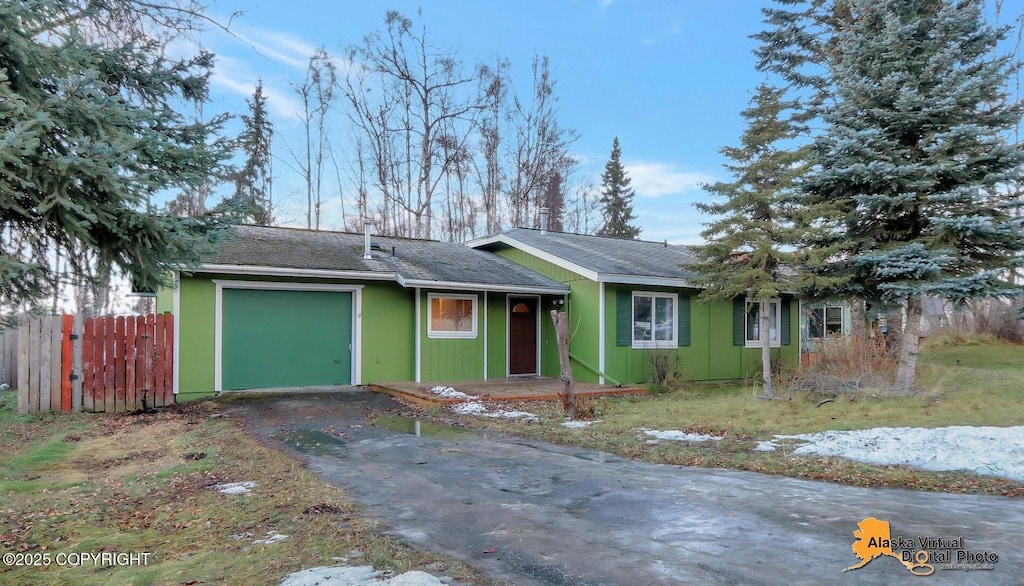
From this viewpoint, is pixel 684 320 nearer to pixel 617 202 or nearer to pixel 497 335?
pixel 497 335

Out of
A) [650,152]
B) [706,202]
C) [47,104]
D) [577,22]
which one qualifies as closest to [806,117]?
[650,152]

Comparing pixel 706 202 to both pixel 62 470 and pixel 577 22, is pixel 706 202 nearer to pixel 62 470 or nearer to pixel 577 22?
pixel 62 470

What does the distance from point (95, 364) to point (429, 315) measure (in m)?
6.00

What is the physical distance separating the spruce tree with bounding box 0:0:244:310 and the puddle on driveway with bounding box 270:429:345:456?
2.48 metres

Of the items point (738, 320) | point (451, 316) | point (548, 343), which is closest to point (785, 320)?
point (738, 320)

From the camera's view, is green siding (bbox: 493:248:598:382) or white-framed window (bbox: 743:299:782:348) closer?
green siding (bbox: 493:248:598:382)

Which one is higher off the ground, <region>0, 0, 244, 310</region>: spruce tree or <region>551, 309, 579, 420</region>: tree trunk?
<region>0, 0, 244, 310</region>: spruce tree

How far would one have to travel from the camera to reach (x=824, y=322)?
61.8 feet

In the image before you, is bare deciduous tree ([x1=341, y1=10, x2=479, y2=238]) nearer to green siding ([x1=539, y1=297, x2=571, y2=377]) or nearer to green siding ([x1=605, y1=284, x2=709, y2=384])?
green siding ([x1=539, y1=297, x2=571, y2=377])

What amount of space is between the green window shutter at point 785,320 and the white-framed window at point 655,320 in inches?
147

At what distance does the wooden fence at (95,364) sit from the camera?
31.2 ft

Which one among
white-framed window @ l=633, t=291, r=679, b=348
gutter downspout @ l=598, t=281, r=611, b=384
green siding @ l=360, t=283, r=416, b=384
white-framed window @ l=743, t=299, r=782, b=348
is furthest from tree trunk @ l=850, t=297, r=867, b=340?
green siding @ l=360, t=283, r=416, b=384

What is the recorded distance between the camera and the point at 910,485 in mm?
5410

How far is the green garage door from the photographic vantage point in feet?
37.9
